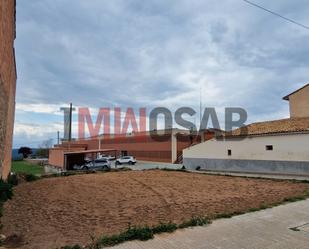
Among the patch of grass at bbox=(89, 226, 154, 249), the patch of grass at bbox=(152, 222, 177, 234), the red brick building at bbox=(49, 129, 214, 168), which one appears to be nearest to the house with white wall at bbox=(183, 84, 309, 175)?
the red brick building at bbox=(49, 129, 214, 168)

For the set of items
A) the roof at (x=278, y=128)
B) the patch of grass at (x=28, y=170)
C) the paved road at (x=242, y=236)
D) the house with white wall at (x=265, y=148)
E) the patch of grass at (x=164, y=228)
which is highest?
the roof at (x=278, y=128)

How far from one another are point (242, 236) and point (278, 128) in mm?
18447

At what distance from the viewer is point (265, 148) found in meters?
22.7

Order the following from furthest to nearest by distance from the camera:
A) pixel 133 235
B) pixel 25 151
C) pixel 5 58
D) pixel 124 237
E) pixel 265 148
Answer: pixel 25 151 → pixel 265 148 → pixel 5 58 → pixel 133 235 → pixel 124 237

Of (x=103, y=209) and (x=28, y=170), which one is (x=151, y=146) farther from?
(x=103, y=209)

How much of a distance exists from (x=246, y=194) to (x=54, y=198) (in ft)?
26.0

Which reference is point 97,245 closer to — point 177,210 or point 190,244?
point 190,244

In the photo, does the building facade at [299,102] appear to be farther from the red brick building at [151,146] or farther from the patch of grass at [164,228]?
the patch of grass at [164,228]

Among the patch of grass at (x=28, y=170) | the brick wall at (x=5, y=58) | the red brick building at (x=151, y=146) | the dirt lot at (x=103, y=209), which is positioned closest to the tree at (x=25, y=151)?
the red brick building at (x=151, y=146)

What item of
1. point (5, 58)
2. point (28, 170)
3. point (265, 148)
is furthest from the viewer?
point (28, 170)

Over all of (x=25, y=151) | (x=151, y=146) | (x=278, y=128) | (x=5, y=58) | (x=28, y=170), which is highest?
(x=5, y=58)

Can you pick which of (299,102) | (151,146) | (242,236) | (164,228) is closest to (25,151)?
(151,146)

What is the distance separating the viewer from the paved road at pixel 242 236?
5.89 meters

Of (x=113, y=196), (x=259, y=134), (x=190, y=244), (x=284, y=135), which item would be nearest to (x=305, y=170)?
(x=284, y=135)
